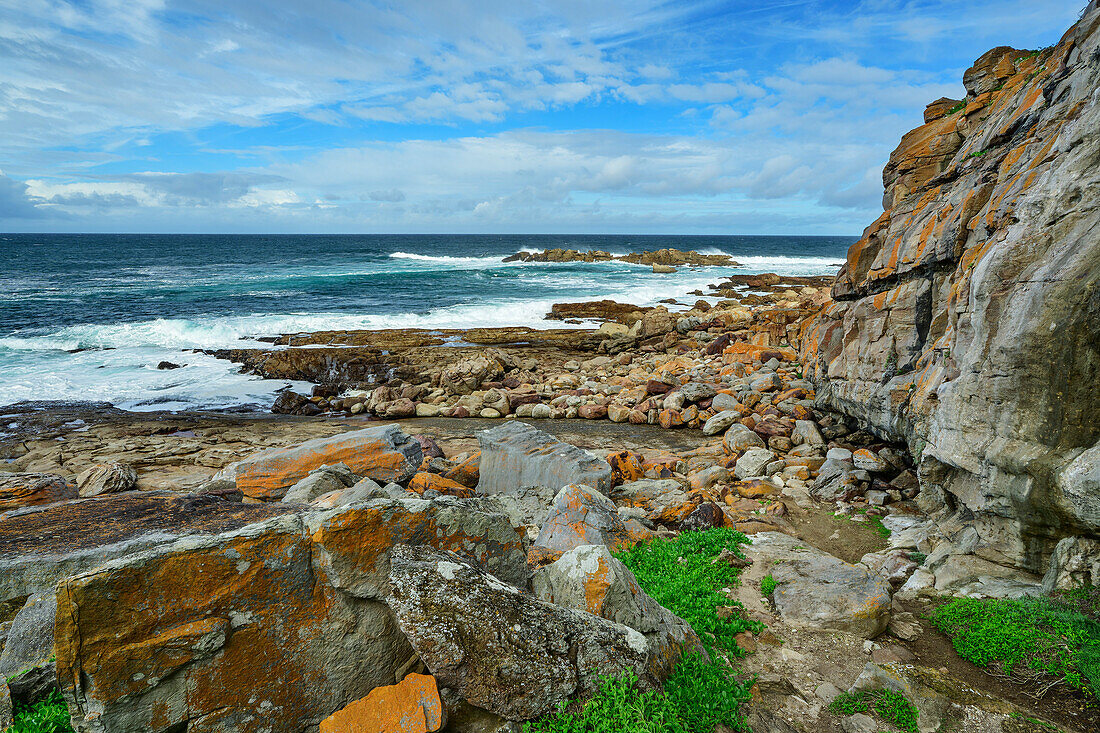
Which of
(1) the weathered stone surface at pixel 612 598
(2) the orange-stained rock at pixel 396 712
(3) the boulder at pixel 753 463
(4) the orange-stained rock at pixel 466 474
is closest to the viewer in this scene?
(2) the orange-stained rock at pixel 396 712

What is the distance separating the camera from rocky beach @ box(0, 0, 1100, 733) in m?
3.49

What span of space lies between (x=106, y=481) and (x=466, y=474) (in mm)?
6574

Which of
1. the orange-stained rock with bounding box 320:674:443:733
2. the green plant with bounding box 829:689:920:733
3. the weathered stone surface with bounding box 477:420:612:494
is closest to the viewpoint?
the orange-stained rock with bounding box 320:674:443:733

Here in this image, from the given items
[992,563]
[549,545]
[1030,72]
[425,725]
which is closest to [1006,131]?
[1030,72]

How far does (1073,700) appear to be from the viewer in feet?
14.3

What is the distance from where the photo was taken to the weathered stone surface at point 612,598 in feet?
14.5

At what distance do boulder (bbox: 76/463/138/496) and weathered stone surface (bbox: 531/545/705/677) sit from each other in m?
9.16

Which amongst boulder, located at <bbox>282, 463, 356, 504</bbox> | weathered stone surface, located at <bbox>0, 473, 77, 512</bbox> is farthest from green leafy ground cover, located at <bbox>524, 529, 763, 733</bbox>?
weathered stone surface, located at <bbox>0, 473, 77, 512</bbox>

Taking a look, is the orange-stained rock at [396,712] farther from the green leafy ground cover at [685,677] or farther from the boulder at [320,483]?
the boulder at [320,483]

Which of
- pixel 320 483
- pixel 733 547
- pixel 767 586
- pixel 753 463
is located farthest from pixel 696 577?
pixel 320 483

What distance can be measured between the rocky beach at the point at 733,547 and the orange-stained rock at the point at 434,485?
13 centimetres

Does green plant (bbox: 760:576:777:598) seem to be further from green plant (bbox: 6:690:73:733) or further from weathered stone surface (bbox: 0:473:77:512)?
weathered stone surface (bbox: 0:473:77:512)

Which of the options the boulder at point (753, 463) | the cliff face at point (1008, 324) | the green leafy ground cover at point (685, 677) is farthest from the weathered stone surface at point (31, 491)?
the cliff face at point (1008, 324)

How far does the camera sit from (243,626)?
3.49 metres
